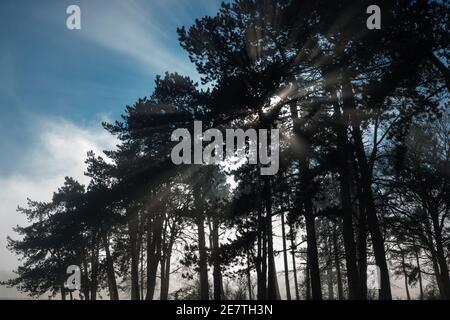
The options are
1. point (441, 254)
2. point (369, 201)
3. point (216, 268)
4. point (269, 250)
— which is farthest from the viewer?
point (441, 254)

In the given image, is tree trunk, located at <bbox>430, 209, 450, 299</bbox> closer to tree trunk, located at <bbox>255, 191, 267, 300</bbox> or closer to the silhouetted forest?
the silhouetted forest

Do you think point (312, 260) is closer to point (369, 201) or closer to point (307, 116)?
point (369, 201)

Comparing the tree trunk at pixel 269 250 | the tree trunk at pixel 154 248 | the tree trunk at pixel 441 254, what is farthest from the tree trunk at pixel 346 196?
the tree trunk at pixel 154 248

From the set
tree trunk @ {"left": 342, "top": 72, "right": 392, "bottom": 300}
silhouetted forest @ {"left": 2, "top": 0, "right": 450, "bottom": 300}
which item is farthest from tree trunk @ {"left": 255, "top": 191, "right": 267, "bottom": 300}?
tree trunk @ {"left": 342, "top": 72, "right": 392, "bottom": 300}

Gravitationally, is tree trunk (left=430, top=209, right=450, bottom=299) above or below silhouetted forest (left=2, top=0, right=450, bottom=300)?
below

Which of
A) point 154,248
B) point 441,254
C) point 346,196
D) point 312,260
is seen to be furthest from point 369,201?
point 154,248

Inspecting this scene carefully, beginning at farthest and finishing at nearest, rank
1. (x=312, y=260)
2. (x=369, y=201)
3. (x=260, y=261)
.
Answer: (x=260, y=261), (x=312, y=260), (x=369, y=201)

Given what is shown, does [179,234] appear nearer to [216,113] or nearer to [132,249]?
[132,249]

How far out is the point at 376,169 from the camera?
17.6 meters

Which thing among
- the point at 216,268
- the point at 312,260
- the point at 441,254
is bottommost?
the point at 216,268

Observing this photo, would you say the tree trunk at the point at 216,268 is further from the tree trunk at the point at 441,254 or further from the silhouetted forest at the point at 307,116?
the tree trunk at the point at 441,254

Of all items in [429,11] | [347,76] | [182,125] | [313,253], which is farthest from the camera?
[182,125]
